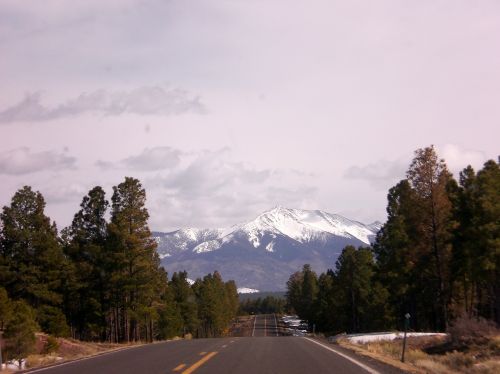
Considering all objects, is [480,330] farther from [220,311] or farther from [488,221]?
[220,311]

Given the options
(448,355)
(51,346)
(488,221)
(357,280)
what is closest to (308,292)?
(357,280)

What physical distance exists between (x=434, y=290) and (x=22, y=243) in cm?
3679

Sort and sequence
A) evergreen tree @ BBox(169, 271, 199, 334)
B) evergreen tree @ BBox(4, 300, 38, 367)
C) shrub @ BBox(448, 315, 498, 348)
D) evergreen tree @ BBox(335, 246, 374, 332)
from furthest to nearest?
evergreen tree @ BBox(169, 271, 199, 334), evergreen tree @ BBox(335, 246, 374, 332), shrub @ BBox(448, 315, 498, 348), evergreen tree @ BBox(4, 300, 38, 367)

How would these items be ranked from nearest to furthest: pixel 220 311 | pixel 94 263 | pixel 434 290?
pixel 94 263 → pixel 434 290 → pixel 220 311

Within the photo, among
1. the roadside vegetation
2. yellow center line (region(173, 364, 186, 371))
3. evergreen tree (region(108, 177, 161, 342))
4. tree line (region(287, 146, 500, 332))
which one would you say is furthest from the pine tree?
yellow center line (region(173, 364, 186, 371))

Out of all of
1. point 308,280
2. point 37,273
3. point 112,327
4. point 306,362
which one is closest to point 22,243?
point 37,273

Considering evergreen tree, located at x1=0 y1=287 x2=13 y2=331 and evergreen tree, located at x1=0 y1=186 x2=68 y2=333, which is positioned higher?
evergreen tree, located at x1=0 y1=186 x2=68 y2=333

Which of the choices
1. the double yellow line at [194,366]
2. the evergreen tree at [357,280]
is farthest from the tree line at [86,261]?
the evergreen tree at [357,280]

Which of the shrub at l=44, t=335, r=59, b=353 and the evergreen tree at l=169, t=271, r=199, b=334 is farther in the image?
the evergreen tree at l=169, t=271, r=199, b=334

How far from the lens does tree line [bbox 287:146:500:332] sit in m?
42.7

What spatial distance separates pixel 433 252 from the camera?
1844 inches

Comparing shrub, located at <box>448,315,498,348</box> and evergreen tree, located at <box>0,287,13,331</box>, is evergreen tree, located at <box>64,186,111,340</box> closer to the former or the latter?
evergreen tree, located at <box>0,287,13,331</box>

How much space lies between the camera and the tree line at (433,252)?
42656mm

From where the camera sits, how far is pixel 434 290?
57.0 m
